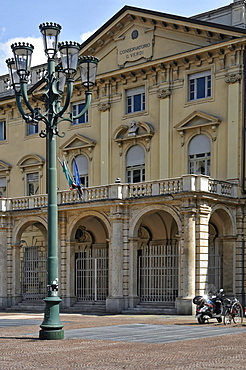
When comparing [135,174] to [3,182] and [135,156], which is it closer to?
[135,156]

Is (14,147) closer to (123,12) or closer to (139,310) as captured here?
(123,12)

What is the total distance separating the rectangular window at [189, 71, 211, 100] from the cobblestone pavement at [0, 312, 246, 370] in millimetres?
15090

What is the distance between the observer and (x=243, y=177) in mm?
33625

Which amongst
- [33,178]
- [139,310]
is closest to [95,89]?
[33,178]

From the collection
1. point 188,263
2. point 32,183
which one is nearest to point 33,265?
point 32,183

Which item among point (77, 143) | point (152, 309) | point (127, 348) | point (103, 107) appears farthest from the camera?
point (77, 143)

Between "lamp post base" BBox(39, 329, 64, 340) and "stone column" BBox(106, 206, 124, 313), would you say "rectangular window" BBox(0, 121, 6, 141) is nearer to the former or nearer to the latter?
"stone column" BBox(106, 206, 124, 313)

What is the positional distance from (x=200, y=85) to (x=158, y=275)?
33.5ft

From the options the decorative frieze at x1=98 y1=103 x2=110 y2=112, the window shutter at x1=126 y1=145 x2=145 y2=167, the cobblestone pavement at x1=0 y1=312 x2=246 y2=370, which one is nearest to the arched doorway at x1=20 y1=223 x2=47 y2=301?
the window shutter at x1=126 y1=145 x2=145 y2=167

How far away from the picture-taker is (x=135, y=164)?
37.9 meters

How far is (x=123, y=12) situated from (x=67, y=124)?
7.63m

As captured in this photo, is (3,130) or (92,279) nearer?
(92,279)

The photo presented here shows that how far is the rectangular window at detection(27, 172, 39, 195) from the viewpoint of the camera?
42.7m

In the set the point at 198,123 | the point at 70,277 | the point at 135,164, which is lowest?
the point at 70,277
